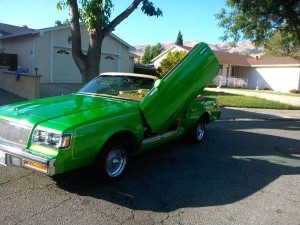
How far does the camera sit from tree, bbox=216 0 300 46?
17984 millimetres

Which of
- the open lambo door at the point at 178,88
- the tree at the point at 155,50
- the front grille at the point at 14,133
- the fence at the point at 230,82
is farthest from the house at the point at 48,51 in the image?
the tree at the point at 155,50

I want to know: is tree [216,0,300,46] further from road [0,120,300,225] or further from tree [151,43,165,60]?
tree [151,43,165,60]

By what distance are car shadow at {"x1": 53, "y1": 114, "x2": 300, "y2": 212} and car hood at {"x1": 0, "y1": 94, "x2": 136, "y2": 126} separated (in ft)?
2.87

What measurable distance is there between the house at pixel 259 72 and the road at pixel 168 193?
2782 cm

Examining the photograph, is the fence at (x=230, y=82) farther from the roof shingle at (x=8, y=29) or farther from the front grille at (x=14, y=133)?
the front grille at (x=14, y=133)

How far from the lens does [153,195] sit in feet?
14.8

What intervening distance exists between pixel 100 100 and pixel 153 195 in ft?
6.27

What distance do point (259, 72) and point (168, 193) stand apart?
36939mm

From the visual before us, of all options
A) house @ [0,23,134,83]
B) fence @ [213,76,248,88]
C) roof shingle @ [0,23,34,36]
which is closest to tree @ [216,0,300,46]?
house @ [0,23,134,83]

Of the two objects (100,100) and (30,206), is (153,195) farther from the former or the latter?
(100,100)

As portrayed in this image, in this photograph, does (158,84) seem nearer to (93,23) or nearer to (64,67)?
(93,23)

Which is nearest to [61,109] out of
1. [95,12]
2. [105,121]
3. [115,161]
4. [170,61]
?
[105,121]

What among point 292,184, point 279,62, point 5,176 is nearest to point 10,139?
point 5,176

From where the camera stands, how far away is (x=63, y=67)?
19328 millimetres
